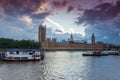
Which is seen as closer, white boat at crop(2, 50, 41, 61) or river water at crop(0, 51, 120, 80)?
river water at crop(0, 51, 120, 80)

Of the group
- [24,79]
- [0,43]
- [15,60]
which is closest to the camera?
[24,79]

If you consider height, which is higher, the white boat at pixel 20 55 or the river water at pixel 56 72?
the white boat at pixel 20 55

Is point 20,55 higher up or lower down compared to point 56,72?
higher up

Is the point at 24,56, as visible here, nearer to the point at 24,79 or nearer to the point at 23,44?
the point at 24,79

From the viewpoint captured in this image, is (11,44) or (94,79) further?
(11,44)

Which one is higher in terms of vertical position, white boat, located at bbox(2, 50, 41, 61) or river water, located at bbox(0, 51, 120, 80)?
white boat, located at bbox(2, 50, 41, 61)

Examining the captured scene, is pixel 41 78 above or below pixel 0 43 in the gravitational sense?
below

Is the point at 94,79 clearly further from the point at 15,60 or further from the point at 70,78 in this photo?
the point at 15,60

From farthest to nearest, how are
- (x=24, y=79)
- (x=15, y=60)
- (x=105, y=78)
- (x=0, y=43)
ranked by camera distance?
(x=0, y=43) < (x=15, y=60) < (x=105, y=78) < (x=24, y=79)

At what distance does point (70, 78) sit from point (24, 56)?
34.0m

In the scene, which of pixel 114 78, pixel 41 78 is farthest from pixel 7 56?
pixel 114 78

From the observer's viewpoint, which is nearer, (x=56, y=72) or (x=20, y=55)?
(x=56, y=72)

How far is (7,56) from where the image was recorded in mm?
65375

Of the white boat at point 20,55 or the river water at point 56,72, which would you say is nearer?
the river water at point 56,72
